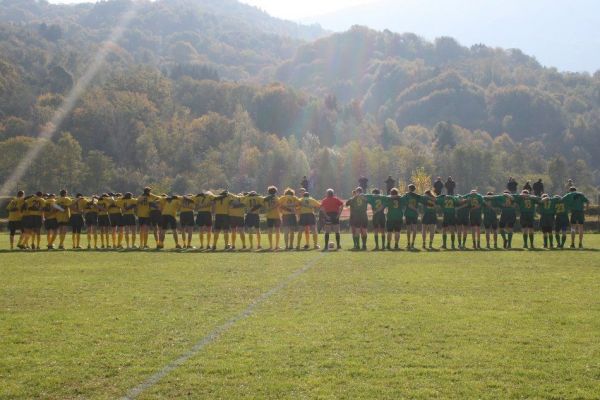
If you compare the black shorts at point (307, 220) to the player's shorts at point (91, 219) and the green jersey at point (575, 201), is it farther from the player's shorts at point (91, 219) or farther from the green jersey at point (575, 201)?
the green jersey at point (575, 201)

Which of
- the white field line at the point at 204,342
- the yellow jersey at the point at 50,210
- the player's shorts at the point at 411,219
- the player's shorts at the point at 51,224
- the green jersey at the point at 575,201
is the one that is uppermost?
the green jersey at the point at 575,201

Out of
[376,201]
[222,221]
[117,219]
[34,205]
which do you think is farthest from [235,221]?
[34,205]

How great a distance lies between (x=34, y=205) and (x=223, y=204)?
7239 millimetres

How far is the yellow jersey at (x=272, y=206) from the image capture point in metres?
26.2

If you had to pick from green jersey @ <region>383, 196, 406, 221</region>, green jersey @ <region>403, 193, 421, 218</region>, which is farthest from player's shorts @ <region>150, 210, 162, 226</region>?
green jersey @ <region>403, 193, 421, 218</region>

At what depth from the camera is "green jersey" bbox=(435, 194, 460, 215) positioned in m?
26.2

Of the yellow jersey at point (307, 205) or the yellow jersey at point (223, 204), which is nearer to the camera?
the yellow jersey at point (307, 205)

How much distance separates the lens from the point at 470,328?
10.1 meters

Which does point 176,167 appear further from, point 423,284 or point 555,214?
point 423,284

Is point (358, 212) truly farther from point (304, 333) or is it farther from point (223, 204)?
point (304, 333)

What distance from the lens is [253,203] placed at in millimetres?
26531

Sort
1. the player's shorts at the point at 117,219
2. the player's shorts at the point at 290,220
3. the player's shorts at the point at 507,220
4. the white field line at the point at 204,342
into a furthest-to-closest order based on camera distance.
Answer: the player's shorts at the point at 117,219 < the player's shorts at the point at 290,220 < the player's shorts at the point at 507,220 < the white field line at the point at 204,342

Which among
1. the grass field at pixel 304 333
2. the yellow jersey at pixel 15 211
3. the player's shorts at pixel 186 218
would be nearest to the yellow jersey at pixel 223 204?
the player's shorts at pixel 186 218

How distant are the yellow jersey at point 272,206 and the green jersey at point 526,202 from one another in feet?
29.5
